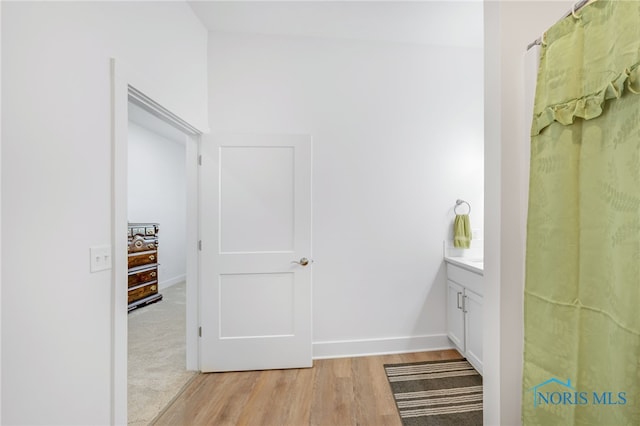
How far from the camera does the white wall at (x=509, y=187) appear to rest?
1.15 meters

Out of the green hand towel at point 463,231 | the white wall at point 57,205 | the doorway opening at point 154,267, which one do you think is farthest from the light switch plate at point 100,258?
the green hand towel at point 463,231

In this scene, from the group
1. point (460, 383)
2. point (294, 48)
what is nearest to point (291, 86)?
point (294, 48)

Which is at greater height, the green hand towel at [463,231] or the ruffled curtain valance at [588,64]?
the ruffled curtain valance at [588,64]

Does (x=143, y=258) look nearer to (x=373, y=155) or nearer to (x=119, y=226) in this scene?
(x=119, y=226)

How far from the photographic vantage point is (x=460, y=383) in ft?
6.71

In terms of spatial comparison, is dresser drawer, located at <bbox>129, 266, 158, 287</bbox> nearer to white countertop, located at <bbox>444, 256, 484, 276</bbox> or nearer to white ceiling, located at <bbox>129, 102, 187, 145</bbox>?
white ceiling, located at <bbox>129, 102, 187, 145</bbox>

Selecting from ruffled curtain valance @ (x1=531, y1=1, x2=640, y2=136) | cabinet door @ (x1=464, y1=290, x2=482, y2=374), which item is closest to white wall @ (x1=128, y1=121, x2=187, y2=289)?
cabinet door @ (x1=464, y1=290, x2=482, y2=374)

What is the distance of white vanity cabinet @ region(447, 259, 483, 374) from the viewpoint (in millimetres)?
2078

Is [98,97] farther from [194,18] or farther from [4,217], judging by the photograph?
[194,18]

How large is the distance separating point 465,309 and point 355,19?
2.52 metres

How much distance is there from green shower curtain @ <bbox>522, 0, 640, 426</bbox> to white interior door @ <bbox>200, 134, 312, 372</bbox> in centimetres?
158

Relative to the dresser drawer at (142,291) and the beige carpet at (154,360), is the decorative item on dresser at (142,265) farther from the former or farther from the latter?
the beige carpet at (154,360)

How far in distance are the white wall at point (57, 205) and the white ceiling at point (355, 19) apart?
1.01m

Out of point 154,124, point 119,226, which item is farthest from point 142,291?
point 119,226
